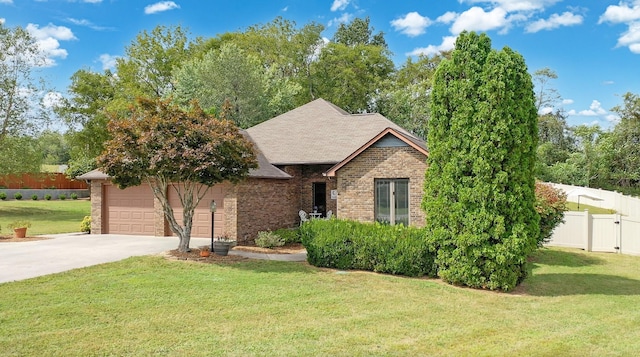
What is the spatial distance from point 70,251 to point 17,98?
1931 centimetres

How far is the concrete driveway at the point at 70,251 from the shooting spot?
12133mm

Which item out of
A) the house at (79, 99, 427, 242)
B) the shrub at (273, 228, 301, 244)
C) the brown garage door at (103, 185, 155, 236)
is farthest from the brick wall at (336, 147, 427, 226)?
the brown garage door at (103, 185, 155, 236)

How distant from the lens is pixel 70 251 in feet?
49.3

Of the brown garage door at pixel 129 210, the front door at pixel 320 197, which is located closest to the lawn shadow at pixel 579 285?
the front door at pixel 320 197

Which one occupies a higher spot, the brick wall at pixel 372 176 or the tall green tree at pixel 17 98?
the tall green tree at pixel 17 98

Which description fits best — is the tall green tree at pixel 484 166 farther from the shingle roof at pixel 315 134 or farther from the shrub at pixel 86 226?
the shrub at pixel 86 226

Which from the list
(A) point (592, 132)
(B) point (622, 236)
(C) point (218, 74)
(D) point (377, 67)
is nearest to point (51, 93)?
(C) point (218, 74)

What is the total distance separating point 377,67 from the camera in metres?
44.8

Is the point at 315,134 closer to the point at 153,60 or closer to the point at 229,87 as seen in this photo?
the point at 229,87

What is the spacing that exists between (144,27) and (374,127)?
31.4 m

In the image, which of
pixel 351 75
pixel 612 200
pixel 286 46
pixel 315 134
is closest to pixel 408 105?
pixel 351 75

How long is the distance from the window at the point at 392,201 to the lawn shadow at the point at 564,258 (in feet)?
15.0

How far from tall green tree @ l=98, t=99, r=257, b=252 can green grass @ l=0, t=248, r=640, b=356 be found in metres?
2.81

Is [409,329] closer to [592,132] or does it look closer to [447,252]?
[447,252]
